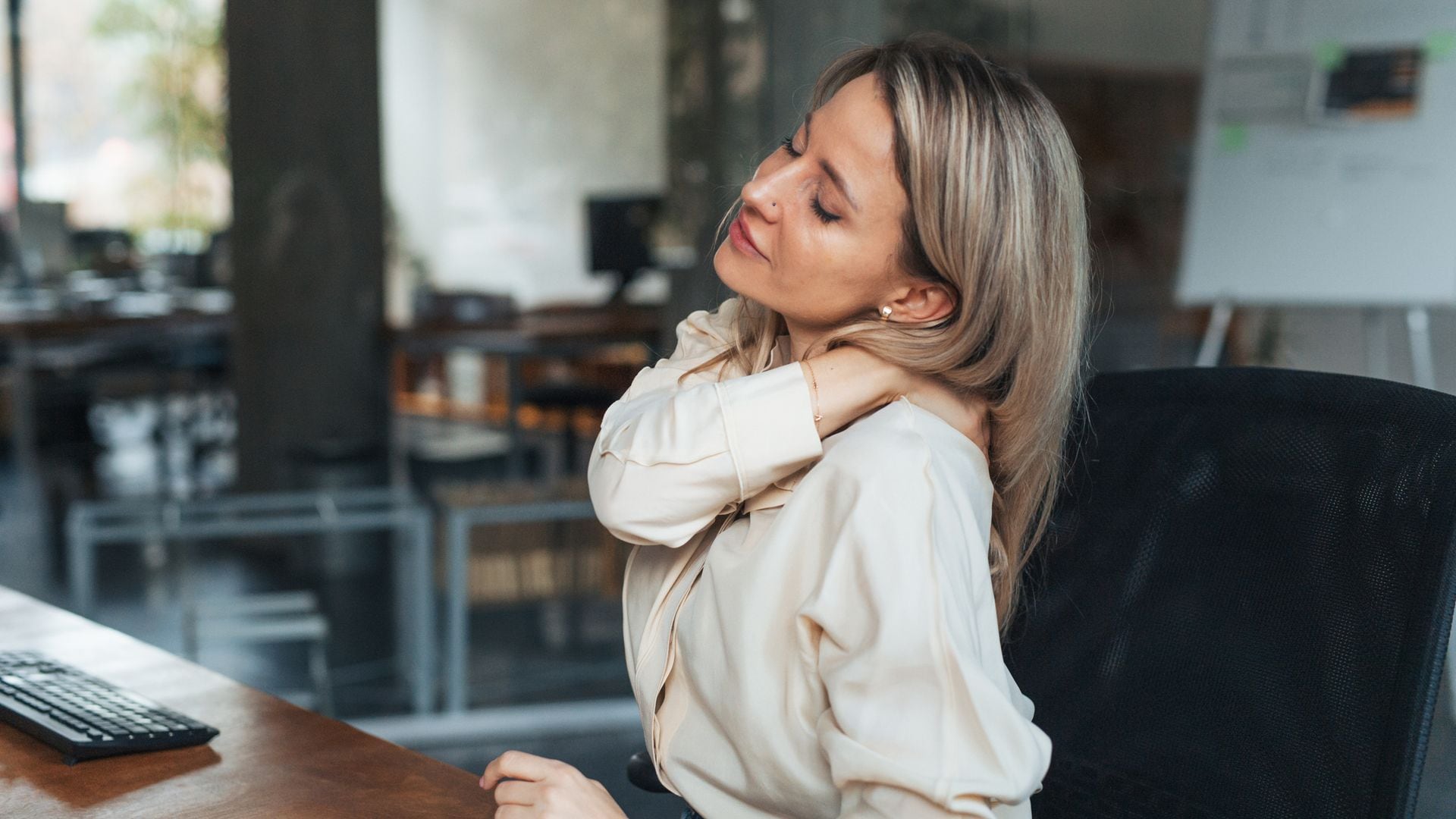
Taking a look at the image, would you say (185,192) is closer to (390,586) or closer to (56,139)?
(56,139)

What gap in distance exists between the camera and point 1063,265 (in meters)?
1.00

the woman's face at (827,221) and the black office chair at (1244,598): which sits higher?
the woman's face at (827,221)

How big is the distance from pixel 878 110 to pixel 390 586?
4231mm

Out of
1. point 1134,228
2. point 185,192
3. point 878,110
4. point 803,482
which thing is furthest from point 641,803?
point 185,192

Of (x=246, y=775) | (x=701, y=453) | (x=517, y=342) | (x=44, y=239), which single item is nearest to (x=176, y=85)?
(x=44, y=239)

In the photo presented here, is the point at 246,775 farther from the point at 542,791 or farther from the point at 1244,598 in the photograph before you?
the point at 1244,598

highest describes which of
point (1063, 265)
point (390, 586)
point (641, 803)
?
point (1063, 265)

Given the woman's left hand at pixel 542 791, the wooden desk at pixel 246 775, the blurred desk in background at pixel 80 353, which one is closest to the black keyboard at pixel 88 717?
the wooden desk at pixel 246 775

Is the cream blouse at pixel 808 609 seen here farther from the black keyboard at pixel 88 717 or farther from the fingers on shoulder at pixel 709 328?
the black keyboard at pixel 88 717

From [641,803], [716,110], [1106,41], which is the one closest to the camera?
[641,803]

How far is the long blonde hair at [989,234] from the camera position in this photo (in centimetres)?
97

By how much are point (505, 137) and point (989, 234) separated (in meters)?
6.41

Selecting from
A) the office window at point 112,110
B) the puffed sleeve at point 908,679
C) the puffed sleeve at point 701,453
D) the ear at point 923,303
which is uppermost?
the office window at point 112,110

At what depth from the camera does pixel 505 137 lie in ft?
23.3
